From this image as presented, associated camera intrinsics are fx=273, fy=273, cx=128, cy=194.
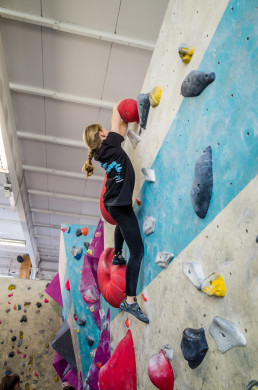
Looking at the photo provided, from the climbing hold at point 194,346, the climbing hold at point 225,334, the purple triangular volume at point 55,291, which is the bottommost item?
the purple triangular volume at point 55,291

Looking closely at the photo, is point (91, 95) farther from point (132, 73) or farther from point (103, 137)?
point (103, 137)

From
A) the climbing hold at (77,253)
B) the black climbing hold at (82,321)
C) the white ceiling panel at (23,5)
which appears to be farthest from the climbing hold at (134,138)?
the white ceiling panel at (23,5)

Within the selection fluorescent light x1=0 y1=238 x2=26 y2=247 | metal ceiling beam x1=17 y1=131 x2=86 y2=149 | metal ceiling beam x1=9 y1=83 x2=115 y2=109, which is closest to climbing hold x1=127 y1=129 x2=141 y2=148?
metal ceiling beam x1=9 y1=83 x2=115 y2=109

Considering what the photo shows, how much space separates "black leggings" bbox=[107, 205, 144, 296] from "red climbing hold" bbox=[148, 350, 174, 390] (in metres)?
0.40

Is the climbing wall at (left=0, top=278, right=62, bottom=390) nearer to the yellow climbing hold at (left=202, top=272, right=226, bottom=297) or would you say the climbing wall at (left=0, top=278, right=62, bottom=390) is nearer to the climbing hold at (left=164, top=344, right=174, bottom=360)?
the climbing hold at (left=164, top=344, right=174, bottom=360)

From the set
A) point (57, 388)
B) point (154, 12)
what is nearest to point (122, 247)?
point (57, 388)

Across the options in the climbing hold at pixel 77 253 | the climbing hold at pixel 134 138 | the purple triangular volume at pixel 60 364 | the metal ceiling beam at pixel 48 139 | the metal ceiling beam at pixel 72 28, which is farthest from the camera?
the metal ceiling beam at pixel 48 139

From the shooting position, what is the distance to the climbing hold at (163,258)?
4.17ft

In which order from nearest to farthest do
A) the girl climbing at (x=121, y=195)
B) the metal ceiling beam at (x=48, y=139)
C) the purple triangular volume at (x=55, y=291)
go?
the girl climbing at (x=121, y=195) < the purple triangular volume at (x=55, y=291) < the metal ceiling beam at (x=48, y=139)

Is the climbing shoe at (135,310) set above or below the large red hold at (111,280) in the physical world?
above

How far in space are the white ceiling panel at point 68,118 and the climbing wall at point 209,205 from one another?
9.76 feet

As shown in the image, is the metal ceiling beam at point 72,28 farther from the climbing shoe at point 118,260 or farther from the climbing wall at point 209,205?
the climbing shoe at point 118,260

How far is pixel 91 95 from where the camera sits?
410 centimetres

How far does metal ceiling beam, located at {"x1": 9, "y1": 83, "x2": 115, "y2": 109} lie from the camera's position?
396cm
